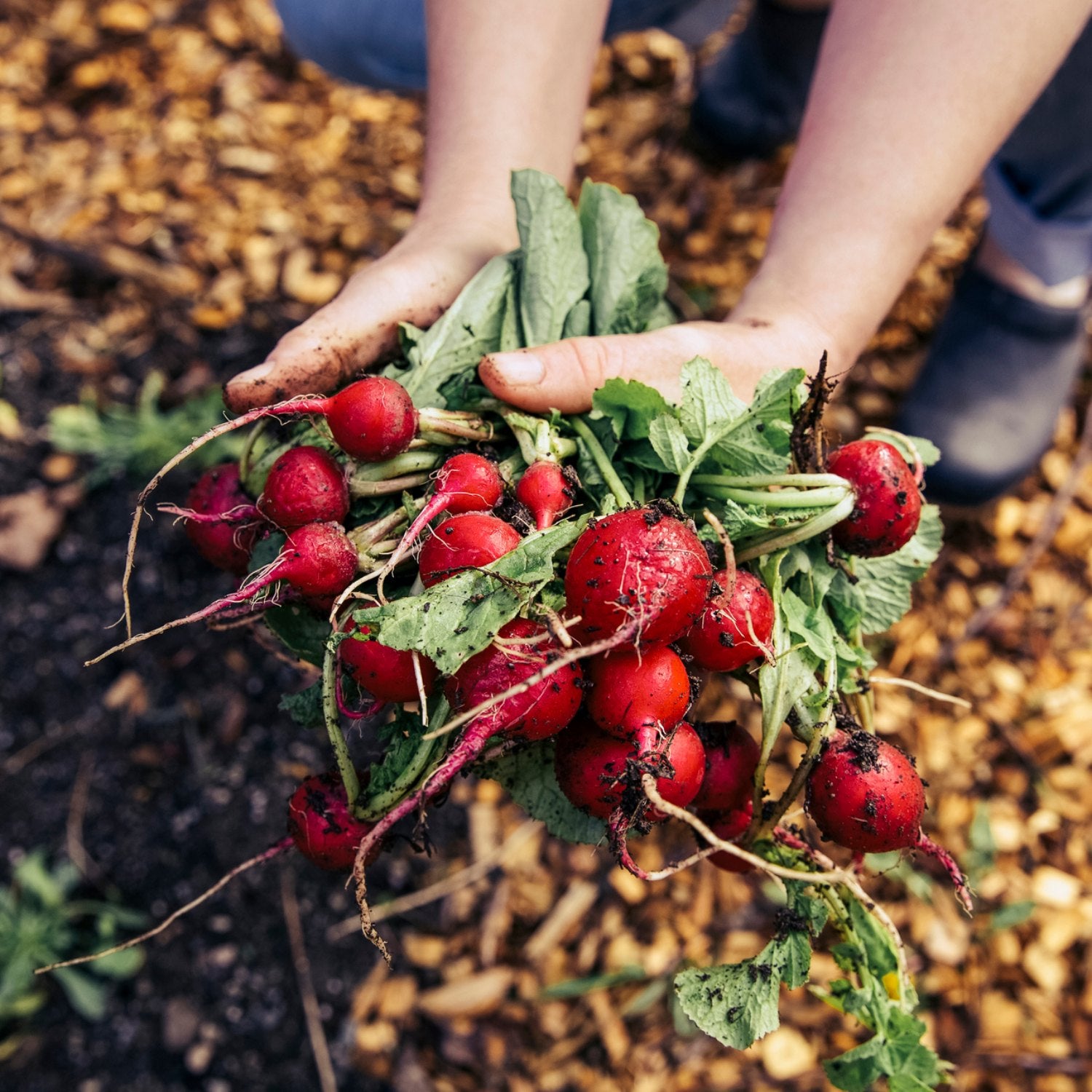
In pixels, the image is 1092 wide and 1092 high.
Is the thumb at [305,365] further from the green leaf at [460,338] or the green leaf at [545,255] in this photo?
the green leaf at [545,255]

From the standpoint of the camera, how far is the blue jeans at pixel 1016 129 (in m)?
2.46

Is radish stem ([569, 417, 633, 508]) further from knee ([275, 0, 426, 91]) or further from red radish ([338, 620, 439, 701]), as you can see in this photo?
knee ([275, 0, 426, 91])

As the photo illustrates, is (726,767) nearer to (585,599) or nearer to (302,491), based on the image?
(585,599)

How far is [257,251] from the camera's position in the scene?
331 cm

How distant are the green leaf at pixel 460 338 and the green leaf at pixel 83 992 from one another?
1792 mm

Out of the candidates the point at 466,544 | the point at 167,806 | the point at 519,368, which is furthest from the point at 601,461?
the point at 167,806

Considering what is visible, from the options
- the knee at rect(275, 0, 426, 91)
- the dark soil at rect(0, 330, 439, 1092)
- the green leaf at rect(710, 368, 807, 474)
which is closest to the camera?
the green leaf at rect(710, 368, 807, 474)

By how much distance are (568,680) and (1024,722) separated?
6.43 ft

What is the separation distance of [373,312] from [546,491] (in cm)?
59

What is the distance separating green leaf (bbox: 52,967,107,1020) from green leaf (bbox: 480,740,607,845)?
142cm

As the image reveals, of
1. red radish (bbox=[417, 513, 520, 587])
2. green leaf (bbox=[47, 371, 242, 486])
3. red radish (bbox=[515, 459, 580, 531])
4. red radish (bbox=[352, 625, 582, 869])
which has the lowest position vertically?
green leaf (bbox=[47, 371, 242, 486])

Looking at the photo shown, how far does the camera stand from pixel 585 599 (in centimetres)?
145

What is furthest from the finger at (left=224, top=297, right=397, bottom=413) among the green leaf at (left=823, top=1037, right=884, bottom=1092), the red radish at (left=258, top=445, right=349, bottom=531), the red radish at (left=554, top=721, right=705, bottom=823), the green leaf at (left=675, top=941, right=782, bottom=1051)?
the green leaf at (left=823, top=1037, right=884, bottom=1092)

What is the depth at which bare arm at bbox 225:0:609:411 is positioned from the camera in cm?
192
